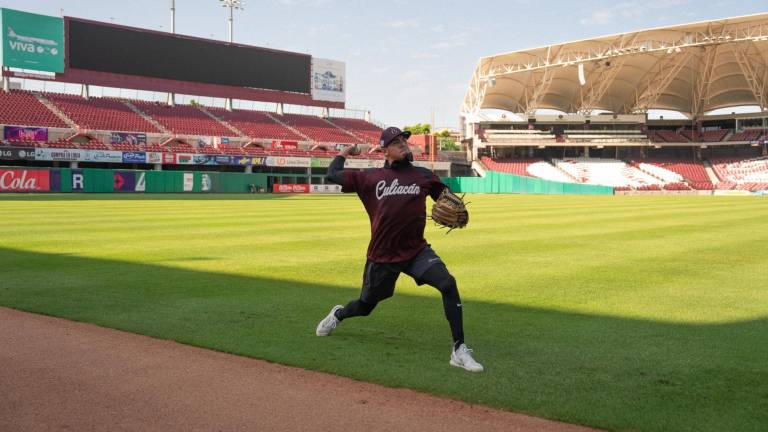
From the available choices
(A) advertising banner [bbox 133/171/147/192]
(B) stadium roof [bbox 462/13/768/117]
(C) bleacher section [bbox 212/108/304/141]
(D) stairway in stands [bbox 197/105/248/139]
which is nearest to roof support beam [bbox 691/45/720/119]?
(B) stadium roof [bbox 462/13/768/117]

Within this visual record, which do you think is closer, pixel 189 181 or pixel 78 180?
pixel 78 180

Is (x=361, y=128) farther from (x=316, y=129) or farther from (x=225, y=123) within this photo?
(x=225, y=123)

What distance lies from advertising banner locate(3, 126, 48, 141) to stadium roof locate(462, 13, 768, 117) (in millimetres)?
44036

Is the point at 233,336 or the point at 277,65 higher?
the point at 277,65

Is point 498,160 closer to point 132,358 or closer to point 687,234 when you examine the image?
point 687,234

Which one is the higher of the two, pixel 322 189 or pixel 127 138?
pixel 127 138

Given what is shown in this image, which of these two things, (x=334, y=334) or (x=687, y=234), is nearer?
(x=334, y=334)

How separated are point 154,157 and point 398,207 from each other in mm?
51524

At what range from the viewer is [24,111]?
52562 millimetres

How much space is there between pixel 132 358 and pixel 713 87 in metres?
81.5

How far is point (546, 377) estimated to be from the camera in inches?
201

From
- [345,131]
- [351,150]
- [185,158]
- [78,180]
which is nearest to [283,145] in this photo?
[345,131]

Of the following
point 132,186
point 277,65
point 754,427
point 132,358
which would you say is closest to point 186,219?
point 132,358

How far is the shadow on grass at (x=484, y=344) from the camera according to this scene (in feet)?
14.9
